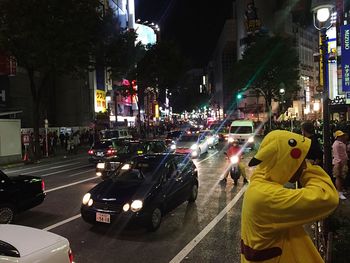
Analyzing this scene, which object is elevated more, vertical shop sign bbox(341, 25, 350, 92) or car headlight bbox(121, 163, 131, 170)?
vertical shop sign bbox(341, 25, 350, 92)

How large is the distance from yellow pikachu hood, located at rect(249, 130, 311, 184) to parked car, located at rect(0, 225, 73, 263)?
238 centimetres

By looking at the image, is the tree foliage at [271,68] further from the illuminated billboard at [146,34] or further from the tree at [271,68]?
the illuminated billboard at [146,34]

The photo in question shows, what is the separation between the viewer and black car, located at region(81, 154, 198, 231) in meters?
7.57

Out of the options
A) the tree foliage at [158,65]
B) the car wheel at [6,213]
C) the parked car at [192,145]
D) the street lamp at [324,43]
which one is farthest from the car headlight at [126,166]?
the tree foliage at [158,65]

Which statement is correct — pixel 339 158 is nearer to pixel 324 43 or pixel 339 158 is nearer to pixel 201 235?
pixel 324 43

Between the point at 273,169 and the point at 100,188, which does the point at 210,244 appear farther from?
the point at 273,169

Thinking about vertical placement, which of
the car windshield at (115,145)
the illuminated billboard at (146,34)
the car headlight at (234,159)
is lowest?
the car headlight at (234,159)

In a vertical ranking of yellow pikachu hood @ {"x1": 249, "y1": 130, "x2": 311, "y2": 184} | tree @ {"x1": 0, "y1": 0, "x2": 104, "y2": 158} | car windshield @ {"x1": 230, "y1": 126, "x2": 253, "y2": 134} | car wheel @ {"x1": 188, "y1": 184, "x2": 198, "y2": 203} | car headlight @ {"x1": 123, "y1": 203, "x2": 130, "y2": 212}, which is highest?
tree @ {"x1": 0, "y1": 0, "x2": 104, "y2": 158}

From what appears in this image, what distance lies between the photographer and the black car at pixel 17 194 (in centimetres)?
821

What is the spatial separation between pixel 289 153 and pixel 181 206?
8161mm

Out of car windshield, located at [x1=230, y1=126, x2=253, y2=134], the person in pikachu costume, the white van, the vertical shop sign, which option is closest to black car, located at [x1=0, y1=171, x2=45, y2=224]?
the person in pikachu costume

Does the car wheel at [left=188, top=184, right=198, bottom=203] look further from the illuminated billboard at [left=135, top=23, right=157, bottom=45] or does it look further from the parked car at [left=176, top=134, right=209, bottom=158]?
the illuminated billboard at [left=135, top=23, right=157, bottom=45]

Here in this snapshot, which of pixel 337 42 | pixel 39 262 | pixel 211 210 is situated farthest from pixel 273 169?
pixel 337 42

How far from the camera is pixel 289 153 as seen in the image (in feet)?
7.33
